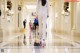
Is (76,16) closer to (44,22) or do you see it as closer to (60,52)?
(44,22)

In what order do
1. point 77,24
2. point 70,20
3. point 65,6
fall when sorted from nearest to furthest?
point 77,24
point 70,20
point 65,6

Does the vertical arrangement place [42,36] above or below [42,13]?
below

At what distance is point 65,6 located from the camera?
16688 mm

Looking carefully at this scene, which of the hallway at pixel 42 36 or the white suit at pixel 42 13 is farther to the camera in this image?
the white suit at pixel 42 13

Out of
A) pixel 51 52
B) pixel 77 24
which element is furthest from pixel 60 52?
pixel 77 24

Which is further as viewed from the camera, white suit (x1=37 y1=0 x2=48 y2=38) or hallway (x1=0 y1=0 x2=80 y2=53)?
white suit (x1=37 y1=0 x2=48 y2=38)

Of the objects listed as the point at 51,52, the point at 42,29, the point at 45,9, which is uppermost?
the point at 45,9

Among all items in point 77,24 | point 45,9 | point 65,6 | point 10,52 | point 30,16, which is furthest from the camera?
point 30,16

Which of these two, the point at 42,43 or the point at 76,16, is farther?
the point at 76,16

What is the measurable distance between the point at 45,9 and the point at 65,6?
943cm

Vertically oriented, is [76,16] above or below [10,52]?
above

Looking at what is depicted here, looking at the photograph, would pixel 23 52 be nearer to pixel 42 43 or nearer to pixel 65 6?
pixel 42 43

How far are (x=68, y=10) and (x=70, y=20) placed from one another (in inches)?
37.9

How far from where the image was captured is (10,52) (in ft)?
19.1
